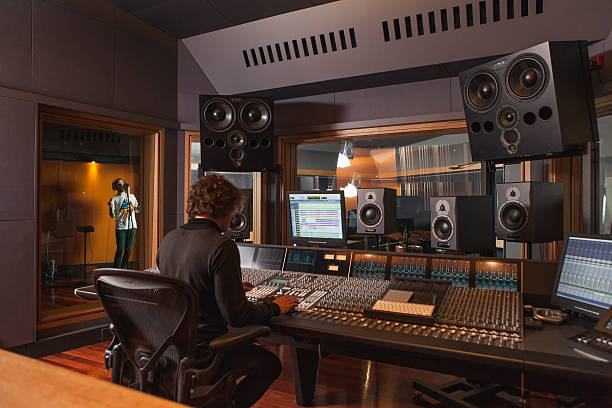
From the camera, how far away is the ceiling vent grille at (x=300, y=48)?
3521 millimetres

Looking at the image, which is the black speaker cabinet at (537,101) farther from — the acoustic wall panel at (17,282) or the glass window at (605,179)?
the acoustic wall panel at (17,282)

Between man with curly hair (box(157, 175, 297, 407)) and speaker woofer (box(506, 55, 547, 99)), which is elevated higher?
speaker woofer (box(506, 55, 547, 99))

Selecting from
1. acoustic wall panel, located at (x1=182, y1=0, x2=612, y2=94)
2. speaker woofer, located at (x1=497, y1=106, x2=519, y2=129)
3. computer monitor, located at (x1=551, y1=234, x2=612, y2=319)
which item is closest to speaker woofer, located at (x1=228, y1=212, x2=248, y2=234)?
acoustic wall panel, located at (x1=182, y1=0, x2=612, y2=94)

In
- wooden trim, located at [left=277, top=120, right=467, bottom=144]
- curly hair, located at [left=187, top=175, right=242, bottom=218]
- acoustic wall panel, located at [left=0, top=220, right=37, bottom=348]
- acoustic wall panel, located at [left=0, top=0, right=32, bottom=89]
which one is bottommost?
acoustic wall panel, located at [left=0, top=220, right=37, bottom=348]

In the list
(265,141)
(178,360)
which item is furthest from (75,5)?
(178,360)

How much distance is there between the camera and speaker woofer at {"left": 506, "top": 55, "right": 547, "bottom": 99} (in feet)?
6.81

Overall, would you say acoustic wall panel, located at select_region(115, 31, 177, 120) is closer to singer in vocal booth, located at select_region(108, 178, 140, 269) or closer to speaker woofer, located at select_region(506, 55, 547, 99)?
singer in vocal booth, located at select_region(108, 178, 140, 269)

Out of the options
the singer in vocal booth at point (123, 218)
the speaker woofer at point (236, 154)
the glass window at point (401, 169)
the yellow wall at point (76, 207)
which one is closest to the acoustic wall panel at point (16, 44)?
the yellow wall at point (76, 207)

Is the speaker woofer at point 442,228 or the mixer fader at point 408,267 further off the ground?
the speaker woofer at point 442,228

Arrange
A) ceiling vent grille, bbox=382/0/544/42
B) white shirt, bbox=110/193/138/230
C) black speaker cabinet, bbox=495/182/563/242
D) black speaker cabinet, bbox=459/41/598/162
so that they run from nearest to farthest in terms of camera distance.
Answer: black speaker cabinet, bbox=459/41/598/162 → black speaker cabinet, bbox=495/182/563/242 → ceiling vent grille, bbox=382/0/544/42 → white shirt, bbox=110/193/138/230

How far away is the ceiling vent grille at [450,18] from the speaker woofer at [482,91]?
2.78 feet

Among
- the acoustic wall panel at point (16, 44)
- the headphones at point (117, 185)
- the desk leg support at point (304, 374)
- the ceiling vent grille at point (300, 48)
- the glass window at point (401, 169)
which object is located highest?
the ceiling vent grille at point (300, 48)

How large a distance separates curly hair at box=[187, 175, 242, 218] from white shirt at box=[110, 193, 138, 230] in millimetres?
2477

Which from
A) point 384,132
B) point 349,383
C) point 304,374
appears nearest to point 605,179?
point 384,132
